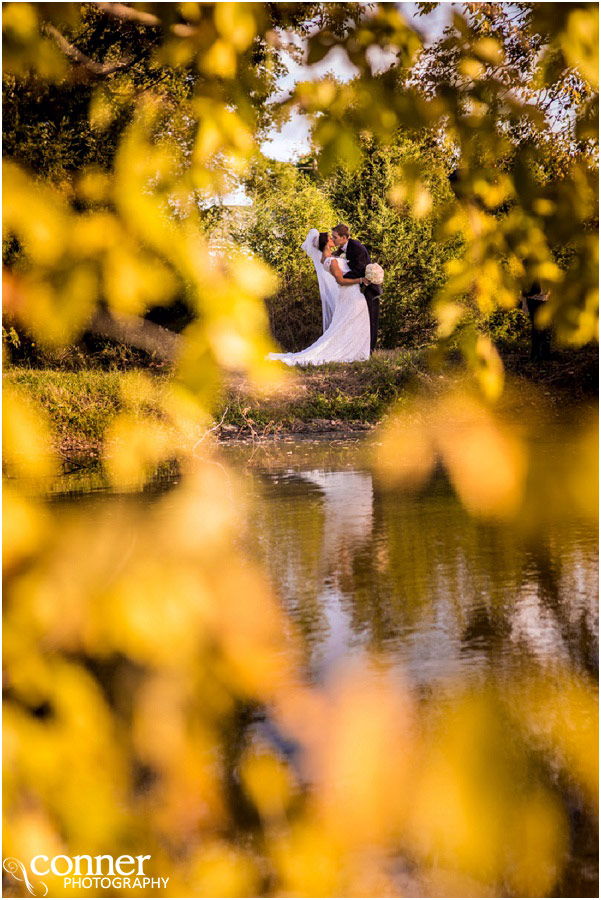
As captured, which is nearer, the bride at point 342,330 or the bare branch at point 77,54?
the bare branch at point 77,54

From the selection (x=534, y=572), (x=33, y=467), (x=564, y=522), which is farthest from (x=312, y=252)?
(x=534, y=572)

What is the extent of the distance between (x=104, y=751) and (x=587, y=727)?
4.61 ft

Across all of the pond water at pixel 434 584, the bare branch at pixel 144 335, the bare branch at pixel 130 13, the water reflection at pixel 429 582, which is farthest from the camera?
the bare branch at pixel 144 335

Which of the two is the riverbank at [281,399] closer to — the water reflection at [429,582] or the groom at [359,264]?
the groom at [359,264]

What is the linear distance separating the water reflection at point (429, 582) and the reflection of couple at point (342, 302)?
865 cm

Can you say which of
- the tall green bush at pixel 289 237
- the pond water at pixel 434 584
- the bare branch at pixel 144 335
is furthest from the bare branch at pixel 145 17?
the tall green bush at pixel 289 237

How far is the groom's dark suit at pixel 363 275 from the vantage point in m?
15.7

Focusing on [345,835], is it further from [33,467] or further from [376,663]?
[33,467]

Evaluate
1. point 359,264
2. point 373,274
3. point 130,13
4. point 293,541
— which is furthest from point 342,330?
point 130,13

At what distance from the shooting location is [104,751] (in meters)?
2.62

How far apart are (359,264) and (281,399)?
4.81 m

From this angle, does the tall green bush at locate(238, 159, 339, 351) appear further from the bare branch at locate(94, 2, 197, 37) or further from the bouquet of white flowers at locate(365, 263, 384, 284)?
the bare branch at locate(94, 2, 197, 37)

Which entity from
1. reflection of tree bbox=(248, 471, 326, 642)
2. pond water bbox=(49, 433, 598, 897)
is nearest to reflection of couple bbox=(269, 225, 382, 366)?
reflection of tree bbox=(248, 471, 326, 642)

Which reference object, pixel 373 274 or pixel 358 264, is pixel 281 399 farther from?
pixel 358 264
